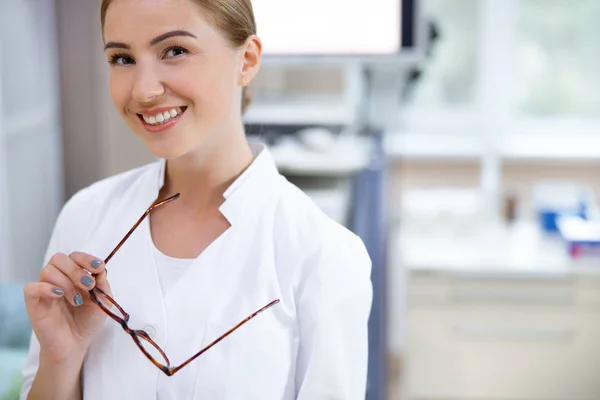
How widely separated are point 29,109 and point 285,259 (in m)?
0.57

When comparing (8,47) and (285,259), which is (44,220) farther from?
(285,259)

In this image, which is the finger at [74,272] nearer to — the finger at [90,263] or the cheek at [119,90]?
Result: the finger at [90,263]

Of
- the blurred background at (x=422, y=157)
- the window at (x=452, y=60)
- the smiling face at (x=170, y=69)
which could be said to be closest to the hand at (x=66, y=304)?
the smiling face at (x=170, y=69)

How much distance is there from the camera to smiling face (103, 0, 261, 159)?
577mm

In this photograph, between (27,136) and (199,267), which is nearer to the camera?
(199,267)

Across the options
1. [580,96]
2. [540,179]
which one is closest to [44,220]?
[540,179]

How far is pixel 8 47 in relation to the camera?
3.66 feet

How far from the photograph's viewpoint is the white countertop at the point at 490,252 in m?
2.12

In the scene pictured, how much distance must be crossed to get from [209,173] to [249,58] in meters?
0.10

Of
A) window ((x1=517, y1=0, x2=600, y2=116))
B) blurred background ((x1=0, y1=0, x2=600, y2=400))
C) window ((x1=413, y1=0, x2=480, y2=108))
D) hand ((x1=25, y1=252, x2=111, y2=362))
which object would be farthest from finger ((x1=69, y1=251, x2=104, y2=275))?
window ((x1=517, y1=0, x2=600, y2=116))

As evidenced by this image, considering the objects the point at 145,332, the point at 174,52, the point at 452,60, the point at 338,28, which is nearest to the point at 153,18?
the point at 174,52

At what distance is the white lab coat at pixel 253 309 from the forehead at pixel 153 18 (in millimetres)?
147

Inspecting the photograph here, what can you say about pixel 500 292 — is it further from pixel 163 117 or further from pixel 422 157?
pixel 163 117

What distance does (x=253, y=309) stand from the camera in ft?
2.08
